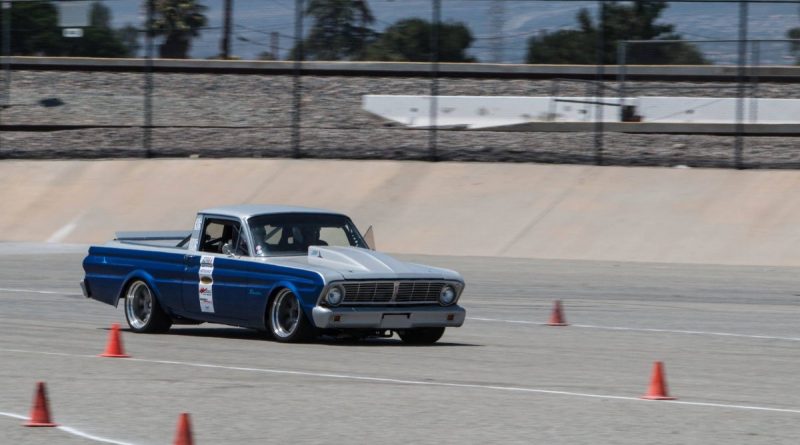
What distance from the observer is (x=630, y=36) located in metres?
30.2

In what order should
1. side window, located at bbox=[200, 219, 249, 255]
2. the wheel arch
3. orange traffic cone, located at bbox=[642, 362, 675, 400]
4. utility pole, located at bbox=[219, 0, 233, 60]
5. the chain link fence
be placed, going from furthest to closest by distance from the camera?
utility pole, located at bbox=[219, 0, 233, 60] < the chain link fence < side window, located at bbox=[200, 219, 249, 255] < the wheel arch < orange traffic cone, located at bbox=[642, 362, 675, 400]

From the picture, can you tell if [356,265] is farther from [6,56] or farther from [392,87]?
[6,56]

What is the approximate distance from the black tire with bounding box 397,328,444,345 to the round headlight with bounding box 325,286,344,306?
3.46 ft

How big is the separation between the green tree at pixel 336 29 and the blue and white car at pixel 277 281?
692 inches

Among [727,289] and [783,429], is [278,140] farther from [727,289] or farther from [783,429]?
[783,429]

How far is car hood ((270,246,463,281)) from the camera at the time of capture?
12.8 m

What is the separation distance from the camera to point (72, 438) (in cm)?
812

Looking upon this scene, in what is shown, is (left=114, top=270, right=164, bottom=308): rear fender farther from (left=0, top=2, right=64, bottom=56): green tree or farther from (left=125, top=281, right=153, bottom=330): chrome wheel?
Result: (left=0, top=2, right=64, bottom=56): green tree

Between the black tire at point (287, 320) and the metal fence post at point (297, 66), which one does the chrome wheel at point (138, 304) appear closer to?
the black tire at point (287, 320)

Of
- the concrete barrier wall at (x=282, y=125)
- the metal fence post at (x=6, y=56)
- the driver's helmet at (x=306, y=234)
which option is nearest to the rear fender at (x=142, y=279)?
the driver's helmet at (x=306, y=234)

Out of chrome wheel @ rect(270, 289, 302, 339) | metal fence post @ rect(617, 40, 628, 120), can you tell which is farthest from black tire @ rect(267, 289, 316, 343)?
metal fence post @ rect(617, 40, 628, 120)

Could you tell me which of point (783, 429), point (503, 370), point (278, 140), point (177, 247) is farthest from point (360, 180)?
point (783, 429)

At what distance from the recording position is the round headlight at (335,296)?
497 inches

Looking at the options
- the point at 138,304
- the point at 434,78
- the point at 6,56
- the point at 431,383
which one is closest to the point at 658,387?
the point at 431,383
